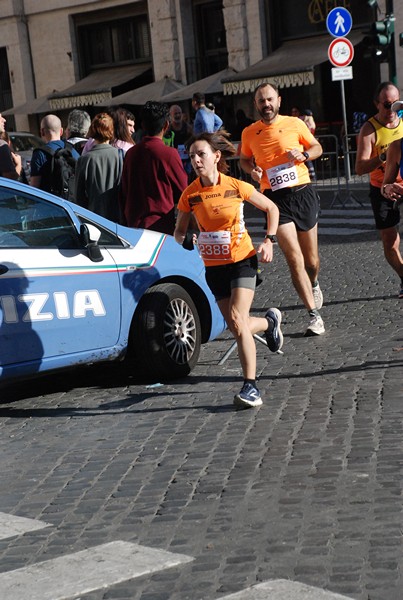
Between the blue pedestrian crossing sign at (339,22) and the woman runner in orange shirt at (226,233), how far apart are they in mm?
15672

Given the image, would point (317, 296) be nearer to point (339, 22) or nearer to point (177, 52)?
point (339, 22)

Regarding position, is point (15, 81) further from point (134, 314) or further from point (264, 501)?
point (264, 501)

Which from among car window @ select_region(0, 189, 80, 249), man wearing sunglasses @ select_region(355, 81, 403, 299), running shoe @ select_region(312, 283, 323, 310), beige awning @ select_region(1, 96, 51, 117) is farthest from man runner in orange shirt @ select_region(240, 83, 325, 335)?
beige awning @ select_region(1, 96, 51, 117)

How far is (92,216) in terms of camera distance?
820cm

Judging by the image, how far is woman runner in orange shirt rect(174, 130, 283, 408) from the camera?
7.32 metres

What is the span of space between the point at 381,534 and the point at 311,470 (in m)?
1.03

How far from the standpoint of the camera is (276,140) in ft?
30.7

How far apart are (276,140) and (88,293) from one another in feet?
7.96

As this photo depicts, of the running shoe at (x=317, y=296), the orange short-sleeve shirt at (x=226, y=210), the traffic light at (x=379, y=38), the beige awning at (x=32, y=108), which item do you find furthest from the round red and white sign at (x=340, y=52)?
the beige awning at (x=32, y=108)

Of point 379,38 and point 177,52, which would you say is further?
point 177,52

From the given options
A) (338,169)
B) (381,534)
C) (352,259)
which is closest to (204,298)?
(381,534)

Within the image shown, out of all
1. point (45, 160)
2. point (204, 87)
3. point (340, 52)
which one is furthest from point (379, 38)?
point (45, 160)

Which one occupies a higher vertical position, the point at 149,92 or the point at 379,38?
the point at 379,38

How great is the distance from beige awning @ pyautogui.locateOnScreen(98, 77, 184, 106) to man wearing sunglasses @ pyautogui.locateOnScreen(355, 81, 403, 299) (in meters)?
22.7
